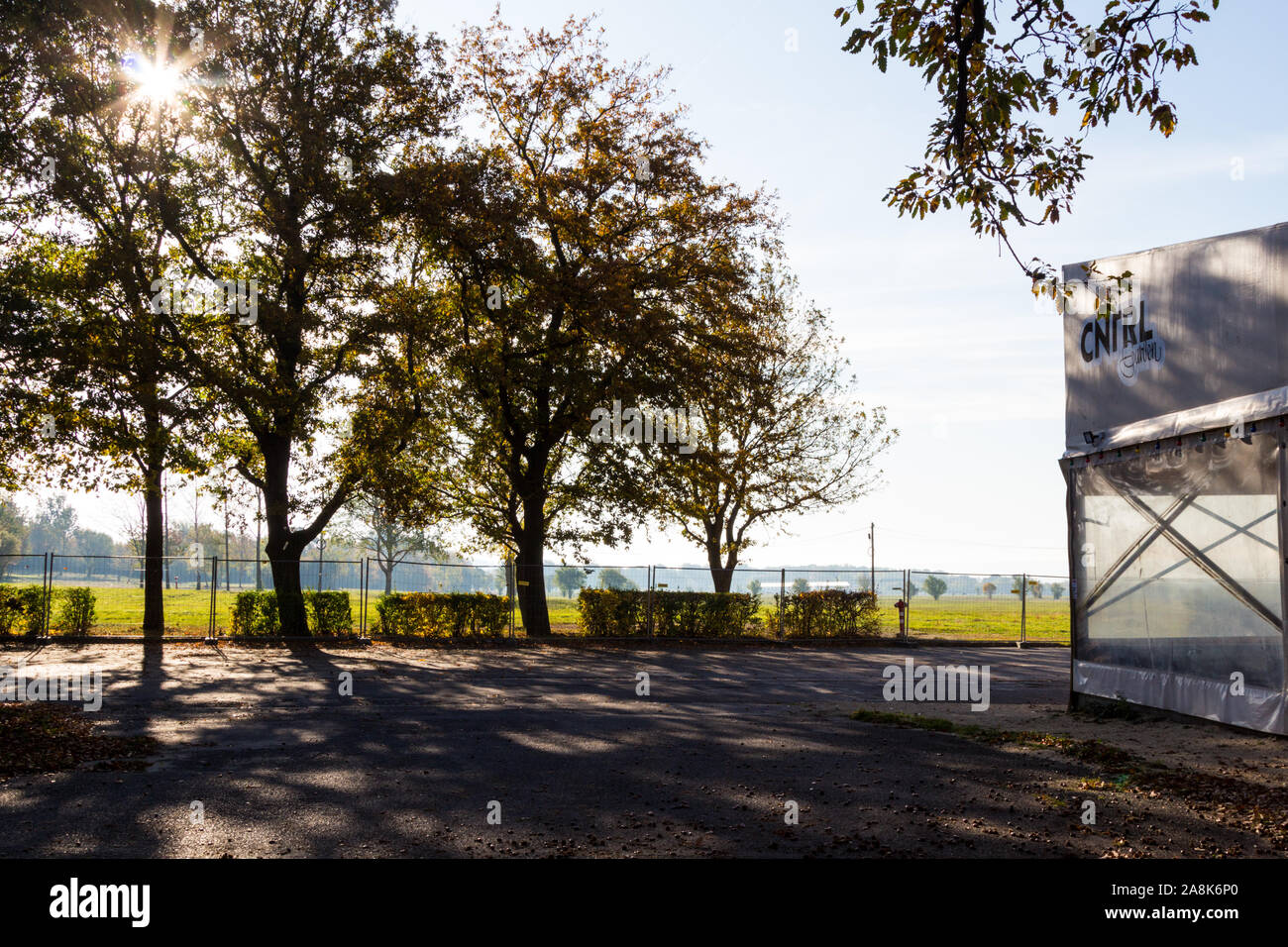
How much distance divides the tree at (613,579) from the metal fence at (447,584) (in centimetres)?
3

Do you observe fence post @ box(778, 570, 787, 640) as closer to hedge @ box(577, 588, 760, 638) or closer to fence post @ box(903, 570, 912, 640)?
hedge @ box(577, 588, 760, 638)

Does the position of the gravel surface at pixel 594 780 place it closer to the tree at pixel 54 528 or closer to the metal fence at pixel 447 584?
the metal fence at pixel 447 584

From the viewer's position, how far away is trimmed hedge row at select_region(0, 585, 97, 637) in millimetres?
22578

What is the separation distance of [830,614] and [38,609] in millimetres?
20333

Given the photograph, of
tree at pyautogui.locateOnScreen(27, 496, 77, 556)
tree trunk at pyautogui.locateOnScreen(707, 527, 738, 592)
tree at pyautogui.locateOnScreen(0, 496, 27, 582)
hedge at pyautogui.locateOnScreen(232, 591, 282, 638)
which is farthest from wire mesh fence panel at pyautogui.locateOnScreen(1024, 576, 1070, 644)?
tree at pyautogui.locateOnScreen(27, 496, 77, 556)

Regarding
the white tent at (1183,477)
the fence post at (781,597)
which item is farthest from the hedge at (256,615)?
the white tent at (1183,477)

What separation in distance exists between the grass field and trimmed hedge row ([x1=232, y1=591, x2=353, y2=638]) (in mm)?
586

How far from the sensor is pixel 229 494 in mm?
24844

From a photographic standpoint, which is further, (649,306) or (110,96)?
(649,306)

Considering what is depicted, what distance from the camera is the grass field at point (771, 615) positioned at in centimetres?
2514

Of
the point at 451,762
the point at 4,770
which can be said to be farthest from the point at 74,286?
the point at 451,762

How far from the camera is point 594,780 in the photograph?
325 inches
